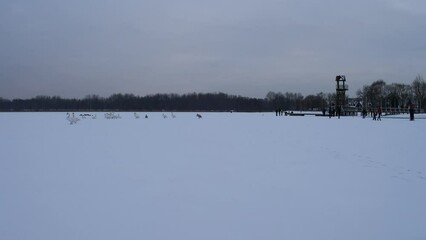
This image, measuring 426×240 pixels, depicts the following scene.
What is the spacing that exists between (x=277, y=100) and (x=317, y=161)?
131m

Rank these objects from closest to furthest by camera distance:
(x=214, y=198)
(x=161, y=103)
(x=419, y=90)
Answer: (x=214, y=198) < (x=419, y=90) < (x=161, y=103)

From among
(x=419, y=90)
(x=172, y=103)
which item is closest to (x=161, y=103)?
(x=172, y=103)

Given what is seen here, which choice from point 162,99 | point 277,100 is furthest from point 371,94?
point 162,99

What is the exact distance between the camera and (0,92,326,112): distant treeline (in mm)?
133625

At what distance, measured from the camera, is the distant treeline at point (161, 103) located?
13362 cm

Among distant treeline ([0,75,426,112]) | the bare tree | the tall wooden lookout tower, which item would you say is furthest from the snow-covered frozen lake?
distant treeline ([0,75,426,112])

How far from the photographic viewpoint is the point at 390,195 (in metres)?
5.45

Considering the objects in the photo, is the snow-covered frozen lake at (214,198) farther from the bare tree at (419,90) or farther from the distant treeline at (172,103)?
the distant treeline at (172,103)

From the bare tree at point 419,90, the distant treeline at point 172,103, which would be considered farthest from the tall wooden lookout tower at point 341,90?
the distant treeline at point 172,103

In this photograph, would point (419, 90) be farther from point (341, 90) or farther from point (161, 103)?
point (161, 103)

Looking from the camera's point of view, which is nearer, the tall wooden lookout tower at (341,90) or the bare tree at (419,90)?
the tall wooden lookout tower at (341,90)

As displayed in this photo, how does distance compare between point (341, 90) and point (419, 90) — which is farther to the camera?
point (419, 90)

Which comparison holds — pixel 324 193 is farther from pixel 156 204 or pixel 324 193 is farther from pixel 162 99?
pixel 162 99

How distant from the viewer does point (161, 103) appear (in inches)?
5512
